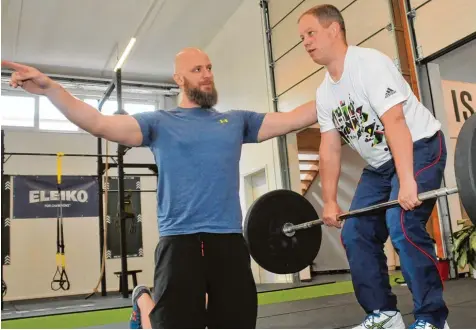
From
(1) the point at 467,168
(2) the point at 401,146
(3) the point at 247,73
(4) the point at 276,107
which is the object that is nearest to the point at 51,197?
(4) the point at 276,107

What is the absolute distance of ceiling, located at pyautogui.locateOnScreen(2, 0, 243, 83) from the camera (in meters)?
6.57

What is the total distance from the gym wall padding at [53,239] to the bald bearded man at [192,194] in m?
6.78

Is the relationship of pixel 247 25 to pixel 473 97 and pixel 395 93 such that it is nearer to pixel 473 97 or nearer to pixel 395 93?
pixel 473 97

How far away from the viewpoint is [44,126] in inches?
325

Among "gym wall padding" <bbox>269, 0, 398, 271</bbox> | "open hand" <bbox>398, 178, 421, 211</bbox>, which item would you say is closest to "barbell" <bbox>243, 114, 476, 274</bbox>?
"open hand" <bbox>398, 178, 421, 211</bbox>

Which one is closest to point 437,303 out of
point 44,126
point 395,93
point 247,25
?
point 395,93

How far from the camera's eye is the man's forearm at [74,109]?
5.05 feet

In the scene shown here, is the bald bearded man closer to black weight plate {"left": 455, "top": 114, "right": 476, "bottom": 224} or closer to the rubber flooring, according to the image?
black weight plate {"left": 455, "top": 114, "right": 476, "bottom": 224}

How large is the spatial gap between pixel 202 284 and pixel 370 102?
0.89m

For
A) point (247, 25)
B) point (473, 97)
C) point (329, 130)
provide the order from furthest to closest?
point (247, 25) < point (473, 97) < point (329, 130)

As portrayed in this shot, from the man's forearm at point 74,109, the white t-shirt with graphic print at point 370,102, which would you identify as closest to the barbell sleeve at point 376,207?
the white t-shirt with graphic print at point 370,102

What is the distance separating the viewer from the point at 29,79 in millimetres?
1510

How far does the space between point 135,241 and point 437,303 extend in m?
7.14

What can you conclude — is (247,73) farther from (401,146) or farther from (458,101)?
(401,146)
